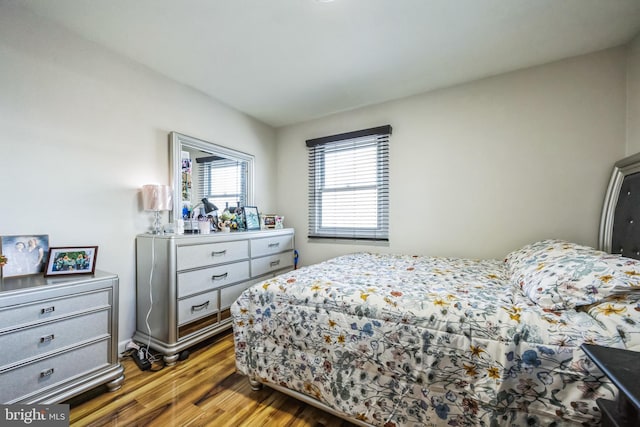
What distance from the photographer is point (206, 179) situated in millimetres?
2631

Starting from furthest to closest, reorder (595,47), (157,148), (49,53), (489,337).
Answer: (157,148) → (595,47) → (49,53) → (489,337)

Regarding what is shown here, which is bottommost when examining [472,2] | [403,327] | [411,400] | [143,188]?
[411,400]

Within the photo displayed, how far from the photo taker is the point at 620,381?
24.3 inches

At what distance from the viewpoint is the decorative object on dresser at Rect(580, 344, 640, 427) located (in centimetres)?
60

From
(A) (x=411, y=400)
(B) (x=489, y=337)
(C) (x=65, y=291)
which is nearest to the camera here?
(B) (x=489, y=337)

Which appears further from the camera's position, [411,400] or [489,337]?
[411,400]

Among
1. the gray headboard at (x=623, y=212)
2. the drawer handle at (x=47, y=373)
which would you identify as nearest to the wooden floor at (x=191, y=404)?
the drawer handle at (x=47, y=373)

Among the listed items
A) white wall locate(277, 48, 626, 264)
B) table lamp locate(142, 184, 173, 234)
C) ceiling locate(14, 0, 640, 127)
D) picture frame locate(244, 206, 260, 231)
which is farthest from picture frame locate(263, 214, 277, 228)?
ceiling locate(14, 0, 640, 127)

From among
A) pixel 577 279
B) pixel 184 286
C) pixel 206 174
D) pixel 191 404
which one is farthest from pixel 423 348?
pixel 206 174

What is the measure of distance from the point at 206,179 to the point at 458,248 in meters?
2.65

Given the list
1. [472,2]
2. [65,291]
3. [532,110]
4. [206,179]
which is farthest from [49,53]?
[532,110]

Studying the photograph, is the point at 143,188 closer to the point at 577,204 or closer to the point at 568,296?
the point at 568,296

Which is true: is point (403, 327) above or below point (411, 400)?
above

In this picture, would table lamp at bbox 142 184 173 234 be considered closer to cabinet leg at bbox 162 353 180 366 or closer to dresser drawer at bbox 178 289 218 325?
dresser drawer at bbox 178 289 218 325
